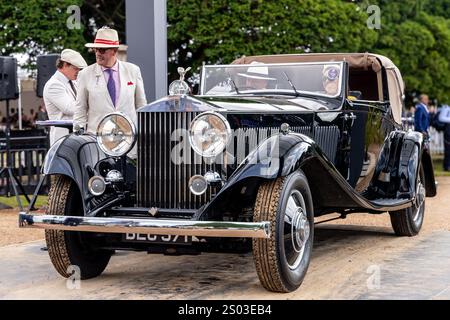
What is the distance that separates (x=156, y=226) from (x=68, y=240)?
104 cm

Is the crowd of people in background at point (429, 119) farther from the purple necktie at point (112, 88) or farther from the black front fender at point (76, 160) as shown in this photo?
the black front fender at point (76, 160)

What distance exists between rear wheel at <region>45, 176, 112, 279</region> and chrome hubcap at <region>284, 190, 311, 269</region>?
5.28ft

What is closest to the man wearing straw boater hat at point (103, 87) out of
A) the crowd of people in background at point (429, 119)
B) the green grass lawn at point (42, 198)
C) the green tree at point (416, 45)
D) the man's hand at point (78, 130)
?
the man's hand at point (78, 130)

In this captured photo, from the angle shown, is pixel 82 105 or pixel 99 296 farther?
pixel 82 105

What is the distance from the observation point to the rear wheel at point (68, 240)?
18.9ft

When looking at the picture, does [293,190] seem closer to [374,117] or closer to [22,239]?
[374,117]

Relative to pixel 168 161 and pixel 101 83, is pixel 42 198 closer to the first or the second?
pixel 101 83

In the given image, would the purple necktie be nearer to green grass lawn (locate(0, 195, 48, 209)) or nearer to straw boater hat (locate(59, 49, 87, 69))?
straw boater hat (locate(59, 49, 87, 69))

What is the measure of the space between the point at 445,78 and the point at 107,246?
1711cm

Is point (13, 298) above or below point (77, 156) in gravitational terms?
below

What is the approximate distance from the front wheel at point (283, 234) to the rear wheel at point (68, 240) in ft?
5.01
